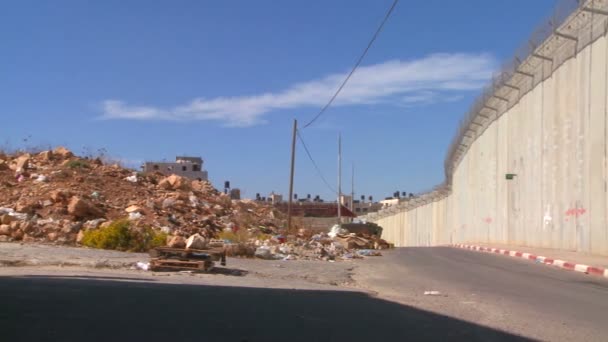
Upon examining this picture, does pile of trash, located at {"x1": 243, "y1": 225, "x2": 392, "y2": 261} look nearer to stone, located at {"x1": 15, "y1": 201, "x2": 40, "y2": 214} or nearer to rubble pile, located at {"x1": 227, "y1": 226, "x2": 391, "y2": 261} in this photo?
rubble pile, located at {"x1": 227, "y1": 226, "x2": 391, "y2": 261}

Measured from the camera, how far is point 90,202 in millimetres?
24172

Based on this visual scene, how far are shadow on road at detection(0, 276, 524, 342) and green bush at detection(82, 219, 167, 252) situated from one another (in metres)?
9.21

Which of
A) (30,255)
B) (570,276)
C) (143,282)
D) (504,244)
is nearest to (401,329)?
(143,282)

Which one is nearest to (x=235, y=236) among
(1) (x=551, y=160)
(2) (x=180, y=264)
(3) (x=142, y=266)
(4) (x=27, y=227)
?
(4) (x=27, y=227)

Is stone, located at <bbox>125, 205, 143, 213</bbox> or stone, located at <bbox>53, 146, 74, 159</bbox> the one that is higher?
stone, located at <bbox>53, 146, 74, 159</bbox>

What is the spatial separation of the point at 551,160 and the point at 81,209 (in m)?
17.9

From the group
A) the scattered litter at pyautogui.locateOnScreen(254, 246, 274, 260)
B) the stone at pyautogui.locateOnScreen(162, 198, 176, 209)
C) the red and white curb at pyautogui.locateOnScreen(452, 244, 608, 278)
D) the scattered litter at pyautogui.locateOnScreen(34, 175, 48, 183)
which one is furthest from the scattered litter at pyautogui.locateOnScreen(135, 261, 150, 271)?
the scattered litter at pyautogui.locateOnScreen(34, 175, 48, 183)

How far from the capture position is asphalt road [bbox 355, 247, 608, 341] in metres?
8.30

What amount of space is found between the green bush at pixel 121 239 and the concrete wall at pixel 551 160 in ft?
45.3

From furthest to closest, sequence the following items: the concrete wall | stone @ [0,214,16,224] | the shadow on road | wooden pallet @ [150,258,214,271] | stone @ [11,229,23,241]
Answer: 1. the concrete wall
2. stone @ [0,214,16,224]
3. stone @ [11,229,23,241]
4. wooden pallet @ [150,258,214,271]
5. the shadow on road

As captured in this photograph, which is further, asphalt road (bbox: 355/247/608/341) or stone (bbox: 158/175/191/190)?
stone (bbox: 158/175/191/190)

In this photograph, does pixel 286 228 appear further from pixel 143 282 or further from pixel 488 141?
pixel 143 282

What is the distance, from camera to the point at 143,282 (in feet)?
38.1

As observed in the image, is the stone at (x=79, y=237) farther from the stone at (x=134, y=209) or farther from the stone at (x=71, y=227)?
the stone at (x=134, y=209)
